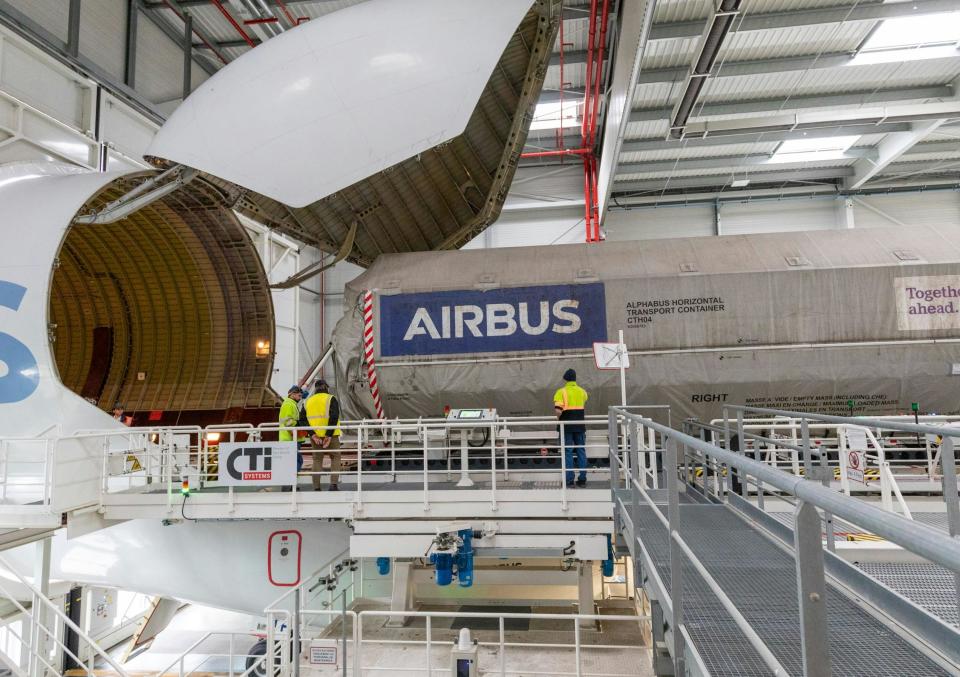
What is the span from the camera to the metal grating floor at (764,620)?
292 cm

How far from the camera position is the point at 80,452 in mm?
8398

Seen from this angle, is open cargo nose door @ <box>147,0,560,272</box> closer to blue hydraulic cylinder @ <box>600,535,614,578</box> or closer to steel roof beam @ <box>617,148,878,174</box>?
blue hydraulic cylinder @ <box>600,535,614,578</box>

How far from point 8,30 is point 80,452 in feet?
39.1

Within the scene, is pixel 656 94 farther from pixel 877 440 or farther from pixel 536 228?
pixel 877 440

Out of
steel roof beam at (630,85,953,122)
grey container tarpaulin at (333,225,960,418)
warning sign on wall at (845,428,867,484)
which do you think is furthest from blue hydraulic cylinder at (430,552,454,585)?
steel roof beam at (630,85,953,122)

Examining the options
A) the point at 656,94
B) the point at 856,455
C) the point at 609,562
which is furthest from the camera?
the point at 656,94

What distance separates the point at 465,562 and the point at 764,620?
476cm

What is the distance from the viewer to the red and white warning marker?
1103 centimetres

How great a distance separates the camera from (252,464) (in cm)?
846

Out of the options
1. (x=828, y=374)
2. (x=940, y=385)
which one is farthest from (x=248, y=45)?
(x=940, y=385)

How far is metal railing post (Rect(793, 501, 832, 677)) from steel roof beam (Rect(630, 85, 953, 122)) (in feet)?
56.4

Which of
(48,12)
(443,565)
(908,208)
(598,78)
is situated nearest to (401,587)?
(443,565)

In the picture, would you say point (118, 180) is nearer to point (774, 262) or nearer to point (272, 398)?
point (272, 398)

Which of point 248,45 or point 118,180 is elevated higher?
point 248,45
